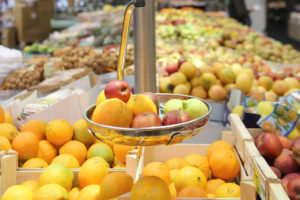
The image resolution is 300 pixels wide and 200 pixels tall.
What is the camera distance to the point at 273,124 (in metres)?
1.63

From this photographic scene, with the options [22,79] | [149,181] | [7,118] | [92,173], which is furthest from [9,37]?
[149,181]

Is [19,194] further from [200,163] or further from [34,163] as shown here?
[200,163]

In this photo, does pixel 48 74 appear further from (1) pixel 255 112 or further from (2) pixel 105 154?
(1) pixel 255 112

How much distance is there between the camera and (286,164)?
1357 millimetres

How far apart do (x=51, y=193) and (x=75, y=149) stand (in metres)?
0.37

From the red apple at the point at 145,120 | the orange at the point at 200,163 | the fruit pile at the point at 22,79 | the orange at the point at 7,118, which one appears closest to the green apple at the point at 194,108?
the red apple at the point at 145,120

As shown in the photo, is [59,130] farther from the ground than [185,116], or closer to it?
closer to it

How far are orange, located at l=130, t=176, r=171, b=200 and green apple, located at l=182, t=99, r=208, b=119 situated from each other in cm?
22

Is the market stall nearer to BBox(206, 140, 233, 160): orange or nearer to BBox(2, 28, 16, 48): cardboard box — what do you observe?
BBox(206, 140, 233, 160): orange

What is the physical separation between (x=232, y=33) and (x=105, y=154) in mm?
4007

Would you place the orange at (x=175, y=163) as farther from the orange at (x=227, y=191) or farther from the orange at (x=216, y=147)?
the orange at (x=227, y=191)

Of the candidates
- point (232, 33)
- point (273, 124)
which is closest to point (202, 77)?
point (273, 124)

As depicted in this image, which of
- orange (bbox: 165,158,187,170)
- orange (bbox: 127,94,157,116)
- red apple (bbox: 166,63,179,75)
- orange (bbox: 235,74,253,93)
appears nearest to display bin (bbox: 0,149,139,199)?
orange (bbox: 165,158,187,170)

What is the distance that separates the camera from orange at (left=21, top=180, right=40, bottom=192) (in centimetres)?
132
